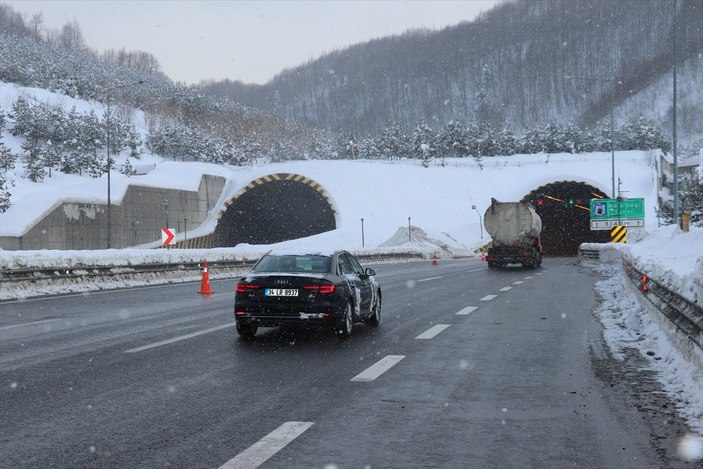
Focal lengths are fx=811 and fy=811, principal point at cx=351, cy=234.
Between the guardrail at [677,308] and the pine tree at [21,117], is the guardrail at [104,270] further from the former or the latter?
the pine tree at [21,117]

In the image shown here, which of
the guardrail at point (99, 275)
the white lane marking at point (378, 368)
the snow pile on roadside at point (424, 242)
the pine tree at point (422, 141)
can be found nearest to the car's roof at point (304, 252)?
the white lane marking at point (378, 368)

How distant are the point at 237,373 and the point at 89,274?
56.6 feet

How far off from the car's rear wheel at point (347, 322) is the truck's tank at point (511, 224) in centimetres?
2852

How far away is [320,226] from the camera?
3162 inches

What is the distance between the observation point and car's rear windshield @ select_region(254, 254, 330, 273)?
11734mm

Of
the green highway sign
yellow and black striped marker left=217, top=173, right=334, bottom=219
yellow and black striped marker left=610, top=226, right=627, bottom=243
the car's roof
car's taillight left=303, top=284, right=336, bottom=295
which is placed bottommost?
car's taillight left=303, top=284, right=336, bottom=295

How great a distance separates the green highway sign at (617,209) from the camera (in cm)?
5062

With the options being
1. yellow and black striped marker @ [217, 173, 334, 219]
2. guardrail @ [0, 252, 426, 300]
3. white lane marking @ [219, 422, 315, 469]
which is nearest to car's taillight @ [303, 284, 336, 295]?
white lane marking @ [219, 422, 315, 469]

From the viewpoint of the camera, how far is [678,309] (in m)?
9.40

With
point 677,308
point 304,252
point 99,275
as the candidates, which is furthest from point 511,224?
point 677,308

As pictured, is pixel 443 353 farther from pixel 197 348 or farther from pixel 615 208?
pixel 615 208

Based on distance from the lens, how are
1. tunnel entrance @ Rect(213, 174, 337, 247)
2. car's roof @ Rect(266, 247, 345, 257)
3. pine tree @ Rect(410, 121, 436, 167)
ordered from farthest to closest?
pine tree @ Rect(410, 121, 436, 167), tunnel entrance @ Rect(213, 174, 337, 247), car's roof @ Rect(266, 247, 345, 257)

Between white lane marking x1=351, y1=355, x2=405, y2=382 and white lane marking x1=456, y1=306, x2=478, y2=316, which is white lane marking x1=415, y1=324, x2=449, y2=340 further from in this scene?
white lane marking x1=456, y1=306, x2=478, y2=316

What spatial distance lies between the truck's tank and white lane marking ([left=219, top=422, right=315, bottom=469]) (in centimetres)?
3440
